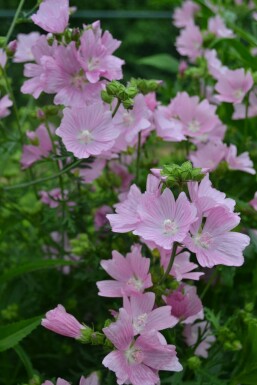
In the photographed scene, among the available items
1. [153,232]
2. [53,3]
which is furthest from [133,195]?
[53,3]

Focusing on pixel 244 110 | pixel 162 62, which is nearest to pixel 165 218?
pixel 244 110

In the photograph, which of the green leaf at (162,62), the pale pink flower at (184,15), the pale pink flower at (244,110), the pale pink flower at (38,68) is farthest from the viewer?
the pale pink flower at (184,15)

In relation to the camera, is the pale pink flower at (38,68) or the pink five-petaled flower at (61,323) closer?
the pink five-petaled flower at (61,323)

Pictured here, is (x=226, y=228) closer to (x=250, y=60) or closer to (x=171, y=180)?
(x=171, y=180)

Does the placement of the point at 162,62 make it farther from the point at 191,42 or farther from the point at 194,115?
the point at 194,115

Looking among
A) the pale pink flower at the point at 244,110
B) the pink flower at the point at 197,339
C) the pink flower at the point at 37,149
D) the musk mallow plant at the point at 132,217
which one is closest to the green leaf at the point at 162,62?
the musk mallow plant at the point at 132,217

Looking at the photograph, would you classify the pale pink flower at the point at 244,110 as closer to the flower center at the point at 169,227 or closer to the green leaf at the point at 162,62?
the green leaf at the point at 162,62
